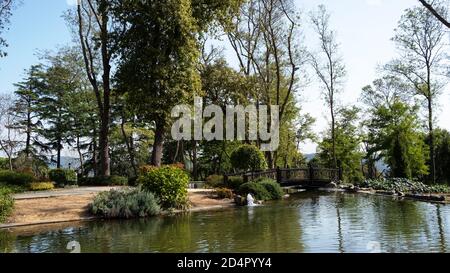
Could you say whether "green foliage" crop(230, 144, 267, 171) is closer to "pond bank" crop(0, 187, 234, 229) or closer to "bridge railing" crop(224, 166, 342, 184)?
"bridge railing" crop(224, 166, 342, 184)

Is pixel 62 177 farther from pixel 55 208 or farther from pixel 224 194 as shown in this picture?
pixel 224 194

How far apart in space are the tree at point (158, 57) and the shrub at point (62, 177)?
191 inches

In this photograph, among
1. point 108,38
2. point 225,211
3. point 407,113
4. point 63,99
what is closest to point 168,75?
point 108,38

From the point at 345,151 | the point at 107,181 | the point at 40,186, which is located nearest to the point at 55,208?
the point at 40,186

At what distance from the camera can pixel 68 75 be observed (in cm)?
4069

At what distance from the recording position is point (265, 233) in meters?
→ 10.6

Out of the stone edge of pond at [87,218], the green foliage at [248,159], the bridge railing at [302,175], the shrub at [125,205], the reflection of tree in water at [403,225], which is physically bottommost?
the stone edge of pond at [87,218]

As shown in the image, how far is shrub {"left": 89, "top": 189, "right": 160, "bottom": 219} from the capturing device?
1509 centimetres

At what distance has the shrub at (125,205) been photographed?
15.1 metres

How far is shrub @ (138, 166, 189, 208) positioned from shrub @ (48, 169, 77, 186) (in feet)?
30.5

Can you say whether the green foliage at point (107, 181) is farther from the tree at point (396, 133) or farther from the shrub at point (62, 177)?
the tree at point (396, 133)

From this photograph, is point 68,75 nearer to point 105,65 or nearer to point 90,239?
point 105,65

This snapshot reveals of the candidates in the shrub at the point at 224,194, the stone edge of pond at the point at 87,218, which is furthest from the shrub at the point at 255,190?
the stone edge of pond at the point at 87,218

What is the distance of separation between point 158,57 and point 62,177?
8.80 metres
